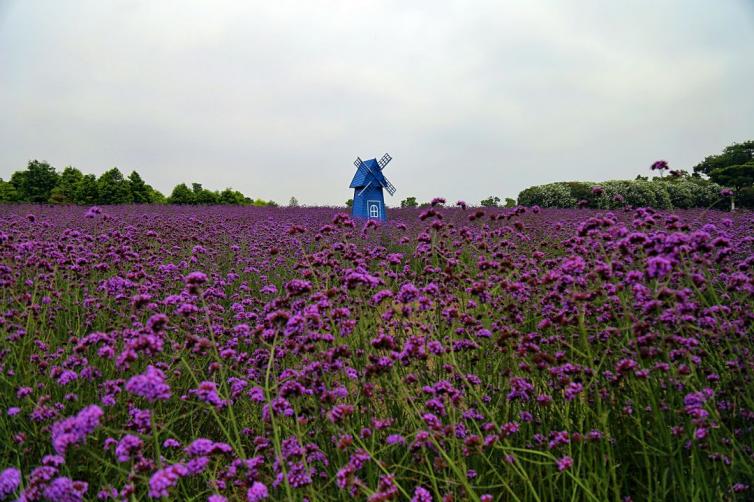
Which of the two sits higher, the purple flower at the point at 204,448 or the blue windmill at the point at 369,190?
the blue windmill at the point at 369,190

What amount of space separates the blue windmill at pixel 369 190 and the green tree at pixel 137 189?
19.1 metres

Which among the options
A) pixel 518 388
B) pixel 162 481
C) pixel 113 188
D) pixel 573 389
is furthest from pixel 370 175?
pixel 113 188

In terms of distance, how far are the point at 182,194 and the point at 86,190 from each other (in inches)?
218

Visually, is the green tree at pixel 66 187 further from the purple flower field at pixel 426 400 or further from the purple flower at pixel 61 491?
the purple flower at pixel 61 491

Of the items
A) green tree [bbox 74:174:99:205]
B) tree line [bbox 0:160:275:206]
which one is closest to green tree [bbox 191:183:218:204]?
tree line [bbox 0:160:275:206]

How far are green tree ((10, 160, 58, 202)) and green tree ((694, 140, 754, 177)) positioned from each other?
5208 cm

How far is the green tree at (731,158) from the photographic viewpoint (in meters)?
45.2

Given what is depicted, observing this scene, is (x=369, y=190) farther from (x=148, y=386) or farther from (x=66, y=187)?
(x=66, y=187)

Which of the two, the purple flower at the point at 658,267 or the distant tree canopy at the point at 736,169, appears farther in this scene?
the distant tree canopy at the point at 736,169

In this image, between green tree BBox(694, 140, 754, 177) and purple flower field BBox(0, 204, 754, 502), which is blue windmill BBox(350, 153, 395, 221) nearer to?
purple flower field BBox(0, 204, 754, 502)

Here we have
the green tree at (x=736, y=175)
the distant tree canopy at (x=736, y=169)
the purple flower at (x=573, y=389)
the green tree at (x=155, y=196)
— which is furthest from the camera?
the green tree at (x=736, y=175)

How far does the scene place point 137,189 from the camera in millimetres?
33281

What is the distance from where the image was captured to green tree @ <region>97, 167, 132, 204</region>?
3069 centimetres

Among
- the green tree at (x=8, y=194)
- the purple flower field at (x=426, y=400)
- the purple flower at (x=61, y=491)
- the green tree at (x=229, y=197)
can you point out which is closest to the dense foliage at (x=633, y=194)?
the green tree at (x=229, y=197)
